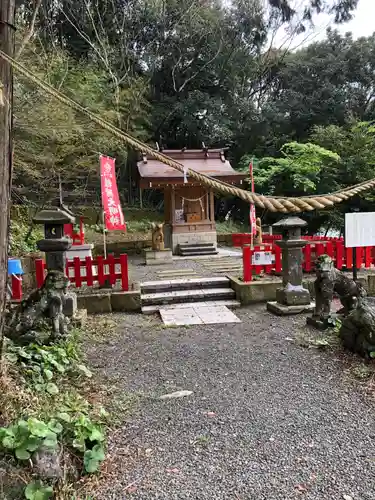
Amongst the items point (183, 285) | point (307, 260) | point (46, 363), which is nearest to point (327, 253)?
point (307, 260)

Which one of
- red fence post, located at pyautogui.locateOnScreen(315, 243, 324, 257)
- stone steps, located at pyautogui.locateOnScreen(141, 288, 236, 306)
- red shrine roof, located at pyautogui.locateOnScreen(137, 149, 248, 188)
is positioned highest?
red shrine roof, located at pyautogui.locateOnScreen(137, 149, 248, 188)

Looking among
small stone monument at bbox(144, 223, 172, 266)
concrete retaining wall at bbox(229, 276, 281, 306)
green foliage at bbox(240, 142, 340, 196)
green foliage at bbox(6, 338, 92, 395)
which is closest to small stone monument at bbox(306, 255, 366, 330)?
concrete retaining wall at bbox(229, 276, 281, 306)

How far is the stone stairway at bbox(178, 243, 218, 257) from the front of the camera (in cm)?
1257

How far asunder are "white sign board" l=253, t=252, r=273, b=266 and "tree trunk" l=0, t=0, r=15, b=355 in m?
5.01

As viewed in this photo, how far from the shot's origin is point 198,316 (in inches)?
222

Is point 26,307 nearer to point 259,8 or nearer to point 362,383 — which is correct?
point 362,383

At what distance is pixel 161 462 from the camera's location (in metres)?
2.20

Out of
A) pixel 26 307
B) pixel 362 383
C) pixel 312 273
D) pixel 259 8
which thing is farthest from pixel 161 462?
pixel 259 8

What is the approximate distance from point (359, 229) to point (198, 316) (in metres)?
2.64

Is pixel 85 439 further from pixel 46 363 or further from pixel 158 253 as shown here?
pixel 158 253

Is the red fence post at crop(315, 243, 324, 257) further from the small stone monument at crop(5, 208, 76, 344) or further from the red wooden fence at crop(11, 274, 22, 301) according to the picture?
the red wooden fence at crop(11, 274, 22, 301)

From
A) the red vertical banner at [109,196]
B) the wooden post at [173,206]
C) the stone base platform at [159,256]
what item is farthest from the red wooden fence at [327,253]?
the wooden post at [173,206]

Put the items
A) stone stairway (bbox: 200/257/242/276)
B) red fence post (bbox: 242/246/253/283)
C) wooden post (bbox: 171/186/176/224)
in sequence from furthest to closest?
wooden post (bbox: 171/186/176/224) → stone stairway (bbox: 200/257/242/276) → red fence post (bbox: 242/246/253/283)

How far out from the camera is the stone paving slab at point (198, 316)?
5357 mm
